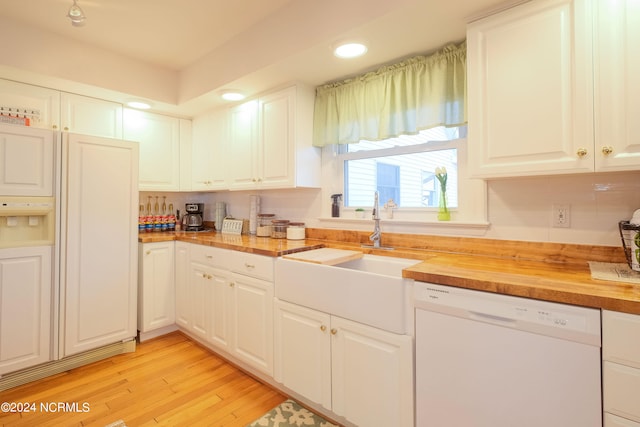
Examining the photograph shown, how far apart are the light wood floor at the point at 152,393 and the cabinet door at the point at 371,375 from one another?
0.57m

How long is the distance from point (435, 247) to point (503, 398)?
0.91m

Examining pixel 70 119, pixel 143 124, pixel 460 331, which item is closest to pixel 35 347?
pixel 70 119

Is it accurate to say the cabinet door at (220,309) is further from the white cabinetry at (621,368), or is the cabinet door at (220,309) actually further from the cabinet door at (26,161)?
the white cabinetry at (621,368)

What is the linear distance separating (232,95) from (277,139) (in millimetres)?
582

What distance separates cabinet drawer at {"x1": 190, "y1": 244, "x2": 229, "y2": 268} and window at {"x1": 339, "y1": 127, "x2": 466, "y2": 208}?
101cm

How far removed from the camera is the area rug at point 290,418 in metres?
1.66

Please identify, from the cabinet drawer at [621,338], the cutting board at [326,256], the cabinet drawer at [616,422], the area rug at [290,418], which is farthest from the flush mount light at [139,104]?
the cabinet drawer at [616,422]

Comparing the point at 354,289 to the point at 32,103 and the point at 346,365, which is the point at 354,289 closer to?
the point at 346,365

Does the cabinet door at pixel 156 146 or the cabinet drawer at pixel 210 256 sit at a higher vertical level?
the cabinet door at pixel 156 146

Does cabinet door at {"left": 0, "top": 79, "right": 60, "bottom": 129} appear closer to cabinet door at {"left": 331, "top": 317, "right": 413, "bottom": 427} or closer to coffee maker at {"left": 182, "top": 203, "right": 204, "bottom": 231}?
coffee maker at {"left": 182, "top": 203, "right": 204, "bottom": 231}

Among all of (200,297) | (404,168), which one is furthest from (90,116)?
(404,168)

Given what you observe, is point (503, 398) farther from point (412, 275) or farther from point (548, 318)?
point (412, 275)

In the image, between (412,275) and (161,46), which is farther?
(161,46)

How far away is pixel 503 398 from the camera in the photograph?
1.10 metres
